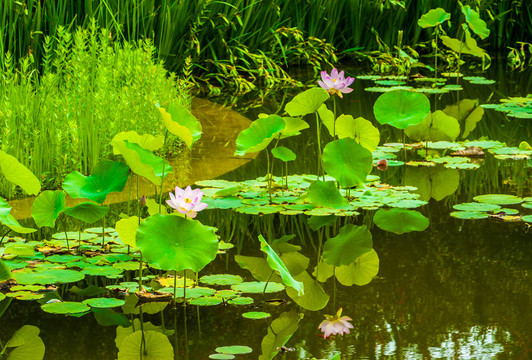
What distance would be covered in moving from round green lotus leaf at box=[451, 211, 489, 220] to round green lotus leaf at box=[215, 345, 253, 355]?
1.76m

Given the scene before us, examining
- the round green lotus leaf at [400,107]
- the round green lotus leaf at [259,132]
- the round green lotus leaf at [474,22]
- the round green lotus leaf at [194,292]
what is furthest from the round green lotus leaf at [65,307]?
the round green lotus leaf at [474,22]

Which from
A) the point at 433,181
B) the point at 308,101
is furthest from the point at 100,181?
the point at 433,181

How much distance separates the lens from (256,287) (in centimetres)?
314

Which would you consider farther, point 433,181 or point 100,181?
point 433,181

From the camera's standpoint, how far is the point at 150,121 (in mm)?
5078

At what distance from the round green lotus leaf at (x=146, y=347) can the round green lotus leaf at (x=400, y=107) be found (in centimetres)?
237

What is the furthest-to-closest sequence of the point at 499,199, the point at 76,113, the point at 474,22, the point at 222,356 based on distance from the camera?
the point at 474,22, the point at 76,113, the point at 499,199, the point at 222,356

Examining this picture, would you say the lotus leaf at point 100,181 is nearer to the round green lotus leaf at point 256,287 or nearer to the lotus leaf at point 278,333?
the round green lotus leaf at point 256,287

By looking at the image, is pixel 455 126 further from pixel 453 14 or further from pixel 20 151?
pixel 453 14

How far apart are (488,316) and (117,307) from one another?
48.7 inches

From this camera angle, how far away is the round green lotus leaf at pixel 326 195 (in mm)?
4027

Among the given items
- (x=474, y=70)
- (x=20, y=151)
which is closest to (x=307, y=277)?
(x=20, y=151)

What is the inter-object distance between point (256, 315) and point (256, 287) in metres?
0.24

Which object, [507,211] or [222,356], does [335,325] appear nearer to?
[222,356]
